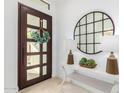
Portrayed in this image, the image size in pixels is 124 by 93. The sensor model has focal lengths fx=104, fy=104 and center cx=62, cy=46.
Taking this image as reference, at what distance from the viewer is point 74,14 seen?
2.87 m

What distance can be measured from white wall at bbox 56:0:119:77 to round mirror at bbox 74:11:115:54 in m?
0.10

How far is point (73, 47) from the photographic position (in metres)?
2.54

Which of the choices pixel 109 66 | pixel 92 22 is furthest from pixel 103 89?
pixel 92 22

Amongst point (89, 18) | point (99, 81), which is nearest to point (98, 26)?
point (89, 18)

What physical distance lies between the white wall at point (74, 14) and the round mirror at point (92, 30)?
0.10 metres

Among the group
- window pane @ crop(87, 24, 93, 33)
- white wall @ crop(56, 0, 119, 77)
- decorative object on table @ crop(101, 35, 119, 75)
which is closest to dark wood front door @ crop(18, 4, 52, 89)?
white wall @ crop(56, 0, 119, 77)

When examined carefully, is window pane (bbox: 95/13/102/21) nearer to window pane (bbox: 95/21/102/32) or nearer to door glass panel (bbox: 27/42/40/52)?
window pane (bbox: 95/21/102/32)

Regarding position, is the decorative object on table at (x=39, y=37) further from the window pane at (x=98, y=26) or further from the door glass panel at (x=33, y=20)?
the window pane at (x=98, y=26)

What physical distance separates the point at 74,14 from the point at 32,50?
1493mm

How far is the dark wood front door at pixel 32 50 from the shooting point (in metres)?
2.42

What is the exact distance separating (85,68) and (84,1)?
1.67 metres

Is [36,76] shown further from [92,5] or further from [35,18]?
[92,5]

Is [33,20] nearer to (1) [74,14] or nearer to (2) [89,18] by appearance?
(1) [74,14]

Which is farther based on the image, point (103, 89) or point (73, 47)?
point (73, 47)
